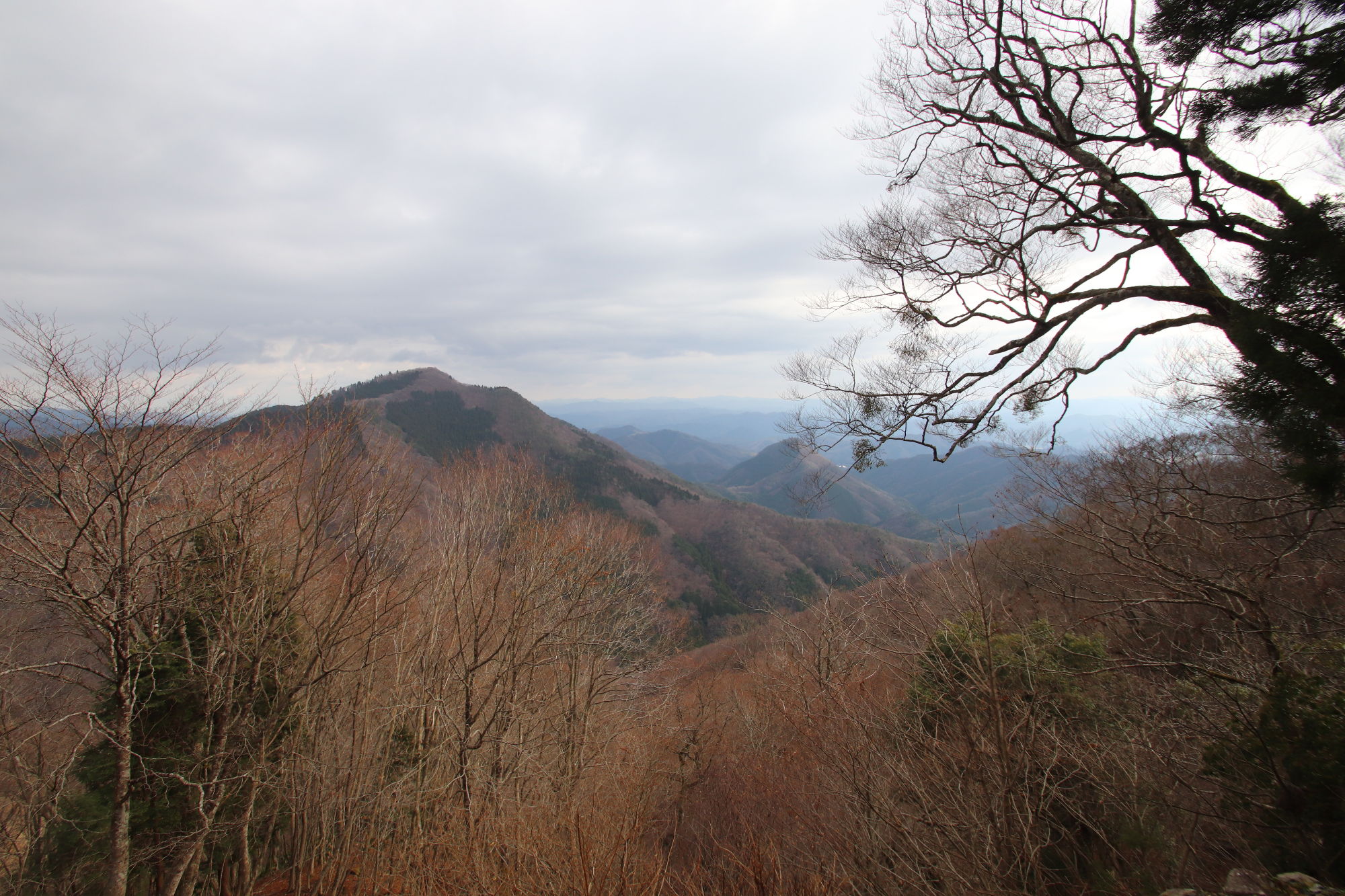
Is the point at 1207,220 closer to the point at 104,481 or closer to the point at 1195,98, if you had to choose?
the point at 1195,98

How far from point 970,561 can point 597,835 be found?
434 cm

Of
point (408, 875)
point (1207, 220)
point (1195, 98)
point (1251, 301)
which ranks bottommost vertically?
point (408, 875)

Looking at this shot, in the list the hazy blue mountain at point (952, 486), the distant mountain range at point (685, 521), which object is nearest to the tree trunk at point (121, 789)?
the distant mountain range at point (685, 521)

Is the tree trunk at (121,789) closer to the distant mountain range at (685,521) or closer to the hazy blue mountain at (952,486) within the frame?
the distant mountain range at (685,521)

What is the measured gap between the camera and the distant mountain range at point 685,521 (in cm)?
6169

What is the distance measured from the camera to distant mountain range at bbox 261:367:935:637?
61.7m

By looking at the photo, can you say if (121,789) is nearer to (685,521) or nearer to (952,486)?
(685,521)

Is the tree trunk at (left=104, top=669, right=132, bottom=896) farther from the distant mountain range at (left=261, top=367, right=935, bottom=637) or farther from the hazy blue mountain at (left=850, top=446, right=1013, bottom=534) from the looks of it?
the hazy blue mountain at (left=850, top=446, right=1013, bottom=534)

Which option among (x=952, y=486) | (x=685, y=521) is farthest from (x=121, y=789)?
(x=952, y=486)

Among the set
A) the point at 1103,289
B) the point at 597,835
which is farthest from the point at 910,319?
the point at 597,835

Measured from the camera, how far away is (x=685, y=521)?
270 ft

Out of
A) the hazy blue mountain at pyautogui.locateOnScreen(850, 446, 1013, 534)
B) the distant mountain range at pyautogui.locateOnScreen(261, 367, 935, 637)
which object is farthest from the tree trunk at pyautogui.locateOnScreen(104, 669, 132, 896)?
the hazy blue mountain at pyautogui.locateOnScreen(850, 446, 1013, 534)

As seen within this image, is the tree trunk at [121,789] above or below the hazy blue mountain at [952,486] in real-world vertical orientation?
above

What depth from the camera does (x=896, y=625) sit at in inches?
218
